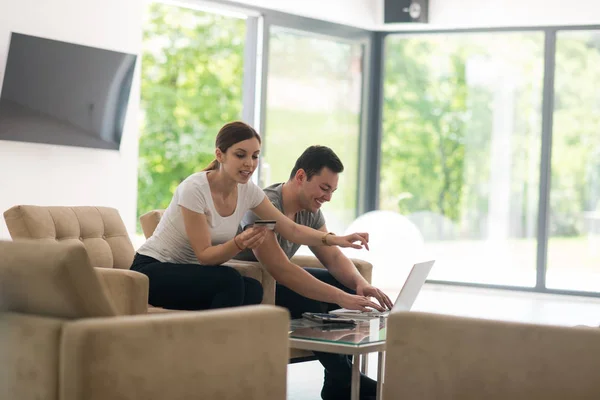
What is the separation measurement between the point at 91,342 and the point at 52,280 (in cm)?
20

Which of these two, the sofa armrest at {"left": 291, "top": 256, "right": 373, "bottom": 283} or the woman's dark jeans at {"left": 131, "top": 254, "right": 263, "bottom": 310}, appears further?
the sofa armrest at {"left": 291, "top": 256, "right": 373, "bottom": 283}

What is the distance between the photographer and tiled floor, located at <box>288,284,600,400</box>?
23.5ft

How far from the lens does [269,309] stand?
2.59 m

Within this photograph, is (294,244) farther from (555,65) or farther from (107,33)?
(555,65)

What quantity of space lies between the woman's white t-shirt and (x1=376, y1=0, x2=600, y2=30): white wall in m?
5.21

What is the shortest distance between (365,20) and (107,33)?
124 inches

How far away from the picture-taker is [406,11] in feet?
29.1

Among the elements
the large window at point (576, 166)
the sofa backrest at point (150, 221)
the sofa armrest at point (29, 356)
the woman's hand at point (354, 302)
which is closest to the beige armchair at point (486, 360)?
the sofa armrest at point (29, 356)

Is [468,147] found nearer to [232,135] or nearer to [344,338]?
[232,135]

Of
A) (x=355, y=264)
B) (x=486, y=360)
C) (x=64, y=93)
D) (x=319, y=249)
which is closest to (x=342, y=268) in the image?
(x=319, y=249)

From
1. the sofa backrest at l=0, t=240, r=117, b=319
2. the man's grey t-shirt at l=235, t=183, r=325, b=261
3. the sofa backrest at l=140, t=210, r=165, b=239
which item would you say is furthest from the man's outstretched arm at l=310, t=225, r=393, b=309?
the sofa backrest at l=0, t=240, r=117, b=319

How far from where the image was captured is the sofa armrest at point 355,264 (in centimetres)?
462

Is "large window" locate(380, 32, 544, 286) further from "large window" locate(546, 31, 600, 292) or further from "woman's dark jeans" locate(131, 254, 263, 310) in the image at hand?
"woman's dark jeans" locate(131, 254, 263, 310)

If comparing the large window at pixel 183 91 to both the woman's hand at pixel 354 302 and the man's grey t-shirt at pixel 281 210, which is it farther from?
the woman's hand at pixel 354 302
